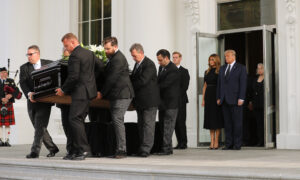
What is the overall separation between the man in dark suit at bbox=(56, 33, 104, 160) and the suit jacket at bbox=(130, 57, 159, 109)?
878mm

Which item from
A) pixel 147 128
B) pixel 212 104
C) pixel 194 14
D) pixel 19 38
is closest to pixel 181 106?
pixel 212 104

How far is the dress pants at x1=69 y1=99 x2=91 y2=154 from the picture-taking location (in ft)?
24.5

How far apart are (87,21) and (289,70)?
5.74 meters

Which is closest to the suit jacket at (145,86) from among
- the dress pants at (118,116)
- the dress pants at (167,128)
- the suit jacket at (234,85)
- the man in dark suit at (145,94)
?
the man in dark suit at (145,94)

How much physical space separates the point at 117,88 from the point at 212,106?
132 inches

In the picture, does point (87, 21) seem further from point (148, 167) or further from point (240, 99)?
point (148, 167)

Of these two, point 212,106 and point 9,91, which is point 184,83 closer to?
point 212,106

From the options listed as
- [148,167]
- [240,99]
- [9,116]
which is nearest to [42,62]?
[148,167]

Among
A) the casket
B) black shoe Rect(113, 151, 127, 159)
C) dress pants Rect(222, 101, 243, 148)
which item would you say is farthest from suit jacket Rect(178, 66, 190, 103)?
the casket

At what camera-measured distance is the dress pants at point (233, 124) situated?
1012cm

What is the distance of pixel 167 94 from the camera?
355 inches

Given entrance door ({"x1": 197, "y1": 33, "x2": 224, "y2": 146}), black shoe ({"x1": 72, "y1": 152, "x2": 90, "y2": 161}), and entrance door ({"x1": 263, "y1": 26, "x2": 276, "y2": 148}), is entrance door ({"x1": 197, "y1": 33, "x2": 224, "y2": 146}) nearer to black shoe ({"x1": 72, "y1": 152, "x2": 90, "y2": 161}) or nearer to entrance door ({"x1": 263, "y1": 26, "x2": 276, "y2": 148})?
entrance door ({"x1": 263, "y1": 26, "x2": 276, "y2": 148})

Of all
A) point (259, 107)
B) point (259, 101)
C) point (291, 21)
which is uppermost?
point (291, 21)

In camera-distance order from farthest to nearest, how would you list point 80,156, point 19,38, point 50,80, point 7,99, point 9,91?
A: point 19,38 → point 9,91 → point 7,99 → point 50,80 → point 80,156
